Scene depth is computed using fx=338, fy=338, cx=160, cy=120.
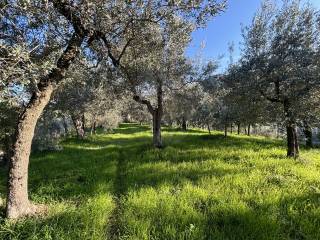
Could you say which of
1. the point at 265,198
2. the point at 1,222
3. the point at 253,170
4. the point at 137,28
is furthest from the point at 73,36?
the point at 253,170

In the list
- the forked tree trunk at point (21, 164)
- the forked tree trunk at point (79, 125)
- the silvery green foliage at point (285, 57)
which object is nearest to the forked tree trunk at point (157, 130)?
the silvery green foliage at point (285, 57)

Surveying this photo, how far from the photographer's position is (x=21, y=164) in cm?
974

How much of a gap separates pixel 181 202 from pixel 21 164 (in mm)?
4786

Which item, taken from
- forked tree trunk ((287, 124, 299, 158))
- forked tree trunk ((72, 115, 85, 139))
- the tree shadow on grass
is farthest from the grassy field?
the tree shadow on grass

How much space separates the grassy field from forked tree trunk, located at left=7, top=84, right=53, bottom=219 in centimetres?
53

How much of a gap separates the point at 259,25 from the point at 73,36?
43.6 feet

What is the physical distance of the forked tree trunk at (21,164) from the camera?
9.52m

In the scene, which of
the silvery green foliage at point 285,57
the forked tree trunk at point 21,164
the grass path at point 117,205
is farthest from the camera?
the silvery green foliage at point 285,57

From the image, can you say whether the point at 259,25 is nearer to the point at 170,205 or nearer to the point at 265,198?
the point at 265,198

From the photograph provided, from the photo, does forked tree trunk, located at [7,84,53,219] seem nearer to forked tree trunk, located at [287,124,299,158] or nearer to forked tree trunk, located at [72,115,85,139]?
forked tree trunk, located at [287,124,299,158]

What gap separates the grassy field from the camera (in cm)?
825

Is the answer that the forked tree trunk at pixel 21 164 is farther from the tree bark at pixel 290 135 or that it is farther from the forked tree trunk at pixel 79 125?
the forked tree trunk at pixel 79 125

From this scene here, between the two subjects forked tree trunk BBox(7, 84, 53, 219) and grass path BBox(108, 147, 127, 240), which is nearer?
grass path BBox(108, 147, 127, 240)

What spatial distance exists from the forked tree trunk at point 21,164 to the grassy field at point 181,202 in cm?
53
